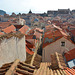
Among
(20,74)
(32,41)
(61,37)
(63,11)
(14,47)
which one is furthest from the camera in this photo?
(63,11)

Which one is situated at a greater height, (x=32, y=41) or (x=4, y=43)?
(x=4, y=43)

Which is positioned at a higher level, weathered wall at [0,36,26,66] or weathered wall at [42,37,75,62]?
weathered wall at [0,36,26,66]

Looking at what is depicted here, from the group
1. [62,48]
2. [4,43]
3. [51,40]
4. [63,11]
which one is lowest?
[62,48]

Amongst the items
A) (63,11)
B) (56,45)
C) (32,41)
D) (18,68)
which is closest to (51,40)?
(56,45)

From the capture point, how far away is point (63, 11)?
111 m

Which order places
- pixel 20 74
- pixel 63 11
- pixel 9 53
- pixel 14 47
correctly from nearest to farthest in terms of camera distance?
pixel 20 74 → pixel 9 53 → pixel 14 47 → pixel 63 11

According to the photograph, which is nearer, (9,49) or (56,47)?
(9,49)

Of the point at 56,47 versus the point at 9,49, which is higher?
the point at 9,49

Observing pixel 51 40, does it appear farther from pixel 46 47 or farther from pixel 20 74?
pixel 20 74

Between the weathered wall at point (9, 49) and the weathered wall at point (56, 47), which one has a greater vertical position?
the weathered wall at point (9, 49)

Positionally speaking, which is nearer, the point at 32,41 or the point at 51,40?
the point at 51,40

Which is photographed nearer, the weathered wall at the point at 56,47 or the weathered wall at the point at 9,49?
the weathered wall at the point at 9,49

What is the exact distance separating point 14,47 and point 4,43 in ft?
4.61

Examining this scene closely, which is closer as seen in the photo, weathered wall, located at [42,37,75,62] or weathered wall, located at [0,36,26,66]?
weathered wall, located at [0,36,26,66]
